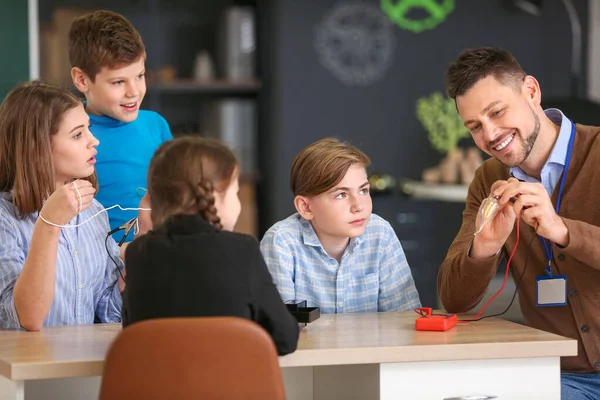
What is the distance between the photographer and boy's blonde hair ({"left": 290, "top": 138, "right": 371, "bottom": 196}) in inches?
101

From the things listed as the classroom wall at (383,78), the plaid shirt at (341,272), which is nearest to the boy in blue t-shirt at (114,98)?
the plaid shirt at (341,272)

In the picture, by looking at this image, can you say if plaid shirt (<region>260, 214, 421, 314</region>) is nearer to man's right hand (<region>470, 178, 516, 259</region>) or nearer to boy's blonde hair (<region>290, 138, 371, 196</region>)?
boy's blonde hair (<region>290, 138, 371, 196</region>)

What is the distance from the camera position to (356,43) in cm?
603

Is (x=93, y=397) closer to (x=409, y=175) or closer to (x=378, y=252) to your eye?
(x=378, y=252)

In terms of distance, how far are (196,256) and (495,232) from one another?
0.88 meters

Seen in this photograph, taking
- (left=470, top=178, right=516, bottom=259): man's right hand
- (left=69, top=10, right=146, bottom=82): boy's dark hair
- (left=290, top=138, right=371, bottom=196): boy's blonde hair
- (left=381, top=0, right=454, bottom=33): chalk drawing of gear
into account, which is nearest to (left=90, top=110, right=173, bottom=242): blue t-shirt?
(left=69, top=10, right=146, bottom=82): boy's dark hair

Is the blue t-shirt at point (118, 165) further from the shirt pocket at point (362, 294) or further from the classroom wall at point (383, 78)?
the classroom wall at point (383, 78)

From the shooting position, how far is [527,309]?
8.11 feet

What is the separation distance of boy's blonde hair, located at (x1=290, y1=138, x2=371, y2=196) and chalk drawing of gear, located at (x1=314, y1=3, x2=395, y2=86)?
3.43 metres

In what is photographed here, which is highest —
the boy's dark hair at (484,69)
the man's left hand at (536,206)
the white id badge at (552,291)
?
the boy's dark hair at (484,69)

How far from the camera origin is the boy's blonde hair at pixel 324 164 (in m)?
2.57

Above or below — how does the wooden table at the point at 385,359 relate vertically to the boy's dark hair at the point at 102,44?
below

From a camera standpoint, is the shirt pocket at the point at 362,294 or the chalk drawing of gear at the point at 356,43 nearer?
the shirt pocket at the point at 362,294

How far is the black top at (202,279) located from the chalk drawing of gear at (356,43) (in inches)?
171
